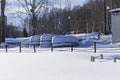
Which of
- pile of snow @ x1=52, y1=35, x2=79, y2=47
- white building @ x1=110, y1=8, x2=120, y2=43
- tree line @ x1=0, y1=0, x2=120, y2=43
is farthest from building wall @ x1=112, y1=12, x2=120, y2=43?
tree line @ x1=0, y1=0, x2=120, y2=43

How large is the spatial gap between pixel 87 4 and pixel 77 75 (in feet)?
317

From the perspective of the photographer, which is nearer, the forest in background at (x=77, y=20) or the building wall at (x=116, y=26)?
the building wall at (x=116, y=26)

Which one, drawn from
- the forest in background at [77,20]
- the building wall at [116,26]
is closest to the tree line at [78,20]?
Answer: the forest in background at [77,20]

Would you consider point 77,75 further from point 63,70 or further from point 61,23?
point 61,23

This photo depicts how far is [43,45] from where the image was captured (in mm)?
43125

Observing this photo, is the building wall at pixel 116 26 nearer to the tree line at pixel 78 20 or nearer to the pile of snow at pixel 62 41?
the pile of snow at pixel 62 41

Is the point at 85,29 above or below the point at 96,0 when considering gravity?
below

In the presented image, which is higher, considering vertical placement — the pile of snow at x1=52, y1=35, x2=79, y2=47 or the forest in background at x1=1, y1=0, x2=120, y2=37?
the forest in background at x1=1, y1=0, x2=120, y2=37

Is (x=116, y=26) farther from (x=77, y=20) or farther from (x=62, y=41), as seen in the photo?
(x=77, y=20)

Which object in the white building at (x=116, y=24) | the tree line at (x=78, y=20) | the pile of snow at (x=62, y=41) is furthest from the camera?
the tree line at (x=78, y=20)

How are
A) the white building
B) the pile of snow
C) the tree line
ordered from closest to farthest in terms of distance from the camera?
the pile of snow < the white building < the tree line

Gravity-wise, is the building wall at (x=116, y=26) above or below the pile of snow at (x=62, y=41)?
above

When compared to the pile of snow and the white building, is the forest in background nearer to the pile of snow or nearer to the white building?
the white building

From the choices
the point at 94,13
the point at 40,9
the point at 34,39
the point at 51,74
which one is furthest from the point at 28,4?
the point at 51,74
